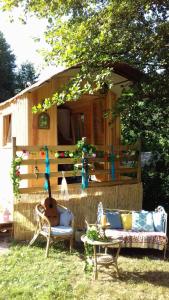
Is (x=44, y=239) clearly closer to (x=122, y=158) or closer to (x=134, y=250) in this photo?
(x=134, y=250)

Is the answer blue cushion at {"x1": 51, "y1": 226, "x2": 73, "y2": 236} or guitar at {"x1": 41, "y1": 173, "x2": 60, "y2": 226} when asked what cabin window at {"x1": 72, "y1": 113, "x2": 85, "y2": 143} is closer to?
guitar at {"x1": 41, "y1": 173, "x2": 60, "y2": 226}

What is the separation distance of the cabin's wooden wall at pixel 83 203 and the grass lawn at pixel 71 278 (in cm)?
69

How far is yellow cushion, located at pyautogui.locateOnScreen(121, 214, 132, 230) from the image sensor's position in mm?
6906

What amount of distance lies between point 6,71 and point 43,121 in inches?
680

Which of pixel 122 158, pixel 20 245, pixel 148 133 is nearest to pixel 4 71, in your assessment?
pixel 148 133

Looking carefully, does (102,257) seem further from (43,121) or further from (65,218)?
(43,121)

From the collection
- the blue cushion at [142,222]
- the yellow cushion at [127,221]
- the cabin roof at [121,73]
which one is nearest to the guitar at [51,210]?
the yellow cushion at [127,221]

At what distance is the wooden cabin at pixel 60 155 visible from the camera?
7.37m

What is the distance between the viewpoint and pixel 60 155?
788 cm

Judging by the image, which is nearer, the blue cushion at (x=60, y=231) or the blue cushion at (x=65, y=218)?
the blue cushion at (x=60, y=231)

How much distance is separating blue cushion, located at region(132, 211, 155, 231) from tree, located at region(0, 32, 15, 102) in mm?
19073

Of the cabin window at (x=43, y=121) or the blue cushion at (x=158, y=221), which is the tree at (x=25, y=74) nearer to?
the cabin window at (x=43, y=121)

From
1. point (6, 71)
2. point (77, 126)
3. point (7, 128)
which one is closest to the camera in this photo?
point (7, 128)

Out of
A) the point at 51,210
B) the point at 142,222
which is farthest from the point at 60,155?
the point at 142,222
